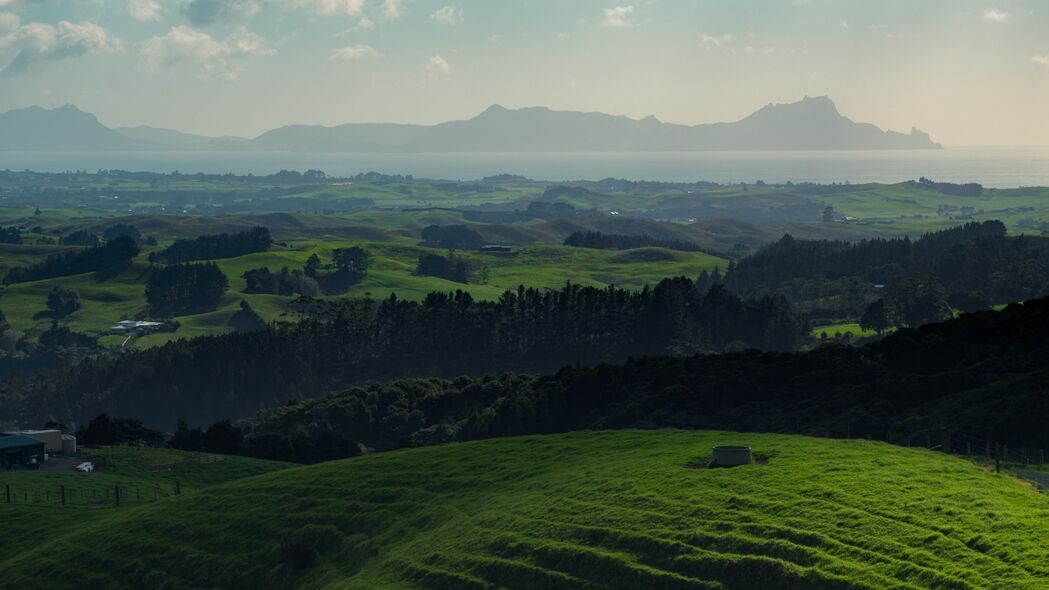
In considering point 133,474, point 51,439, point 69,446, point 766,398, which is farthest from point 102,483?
point 766,398

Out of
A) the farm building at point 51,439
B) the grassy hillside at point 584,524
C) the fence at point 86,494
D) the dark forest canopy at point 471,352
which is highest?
the grassy hillside at point 584,524

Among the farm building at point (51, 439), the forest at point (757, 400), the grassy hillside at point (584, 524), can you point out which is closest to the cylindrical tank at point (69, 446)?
the farm building at point (51, 439)

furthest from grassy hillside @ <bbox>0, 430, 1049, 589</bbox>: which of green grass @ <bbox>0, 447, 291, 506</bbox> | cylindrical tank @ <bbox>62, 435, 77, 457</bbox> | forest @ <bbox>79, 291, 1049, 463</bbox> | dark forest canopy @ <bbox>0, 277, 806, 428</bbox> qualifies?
dark forest canopy @ <bbox>0, 277, 806, 428</bbox>

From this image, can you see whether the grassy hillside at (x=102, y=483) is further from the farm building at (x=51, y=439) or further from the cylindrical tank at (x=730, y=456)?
the cylindrical tank at (x=730, y=456)

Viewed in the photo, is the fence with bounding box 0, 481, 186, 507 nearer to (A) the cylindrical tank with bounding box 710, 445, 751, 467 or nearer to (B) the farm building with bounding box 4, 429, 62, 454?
(B) the farm building with bounding box 4, 429, 62, 454

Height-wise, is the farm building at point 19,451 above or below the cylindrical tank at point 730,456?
below

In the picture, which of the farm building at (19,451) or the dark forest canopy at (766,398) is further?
the farm building at (19,451)

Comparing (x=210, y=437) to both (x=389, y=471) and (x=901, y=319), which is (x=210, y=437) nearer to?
(x=389, y=471)

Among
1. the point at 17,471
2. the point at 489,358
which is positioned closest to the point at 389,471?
the point at 17,471
